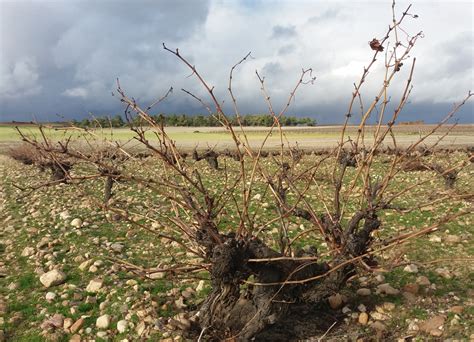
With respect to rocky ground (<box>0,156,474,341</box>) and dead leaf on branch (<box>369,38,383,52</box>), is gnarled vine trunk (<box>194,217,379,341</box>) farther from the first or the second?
dead leaf on branch (<box>369,38,383,52</box>)

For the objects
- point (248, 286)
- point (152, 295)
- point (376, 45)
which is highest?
point (376, 45)

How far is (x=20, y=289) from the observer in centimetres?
607

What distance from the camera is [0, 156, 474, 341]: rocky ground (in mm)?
4449

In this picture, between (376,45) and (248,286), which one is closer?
(376,45)

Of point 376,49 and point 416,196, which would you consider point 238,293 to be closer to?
point 376,49

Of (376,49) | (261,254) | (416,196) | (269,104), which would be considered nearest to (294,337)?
(261,254)

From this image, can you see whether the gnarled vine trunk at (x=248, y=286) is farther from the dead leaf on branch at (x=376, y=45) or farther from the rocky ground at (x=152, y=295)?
the dead leaf on branch at (x=376, y=45)

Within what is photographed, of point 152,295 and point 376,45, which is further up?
point 376,45

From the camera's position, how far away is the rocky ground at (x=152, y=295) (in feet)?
14.6

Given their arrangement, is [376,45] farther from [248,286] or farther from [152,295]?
[152,295]

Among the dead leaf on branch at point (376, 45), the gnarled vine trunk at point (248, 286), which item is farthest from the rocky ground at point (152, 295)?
the dead leaf on branch at point (376, 45)

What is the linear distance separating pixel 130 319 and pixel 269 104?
2985mm

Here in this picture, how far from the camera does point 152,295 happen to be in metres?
5.44

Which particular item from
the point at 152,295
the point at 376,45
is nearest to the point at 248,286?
the point at 152,295
